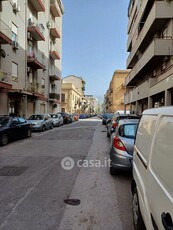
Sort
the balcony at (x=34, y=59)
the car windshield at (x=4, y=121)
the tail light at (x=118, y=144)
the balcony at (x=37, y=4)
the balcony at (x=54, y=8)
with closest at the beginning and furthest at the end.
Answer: the tail light at (x=118, y=144) → the car windshield at (x=4, y=121) → the balcony at (x=34, y=59) → the balcony at (x=37, y=4) → the balcony at (x=54, y=8)

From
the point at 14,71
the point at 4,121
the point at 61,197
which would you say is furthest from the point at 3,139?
the point at 14,71

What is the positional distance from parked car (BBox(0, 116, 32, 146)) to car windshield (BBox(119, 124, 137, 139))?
274 inches

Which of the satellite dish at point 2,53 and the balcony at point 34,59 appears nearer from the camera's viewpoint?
the satellite dish at point 2,53

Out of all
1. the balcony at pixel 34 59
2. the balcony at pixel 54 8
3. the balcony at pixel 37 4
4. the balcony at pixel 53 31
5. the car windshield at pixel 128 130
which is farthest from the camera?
the balcony at pixel 53 31

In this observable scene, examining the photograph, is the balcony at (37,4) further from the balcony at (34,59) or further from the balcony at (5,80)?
the balcony at (5,80)

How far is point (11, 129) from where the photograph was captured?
11.7 meters

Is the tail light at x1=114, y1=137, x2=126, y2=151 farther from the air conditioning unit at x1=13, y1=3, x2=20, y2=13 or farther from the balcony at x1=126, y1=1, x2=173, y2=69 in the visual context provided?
the air conditioning unit at x1=13, y1=3, x2=20, y2=13

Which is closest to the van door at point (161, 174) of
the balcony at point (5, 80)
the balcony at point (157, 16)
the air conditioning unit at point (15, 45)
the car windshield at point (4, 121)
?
the car windshield at point (4, 121)

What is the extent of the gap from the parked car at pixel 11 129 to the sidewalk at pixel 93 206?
629cm

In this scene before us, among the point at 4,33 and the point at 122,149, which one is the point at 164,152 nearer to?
the point at 122,149

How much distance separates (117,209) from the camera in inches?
153

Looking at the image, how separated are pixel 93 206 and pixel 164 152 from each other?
8.02 ft

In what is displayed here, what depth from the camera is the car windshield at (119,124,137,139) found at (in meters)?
5.96

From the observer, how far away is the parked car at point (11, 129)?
36.0ft
